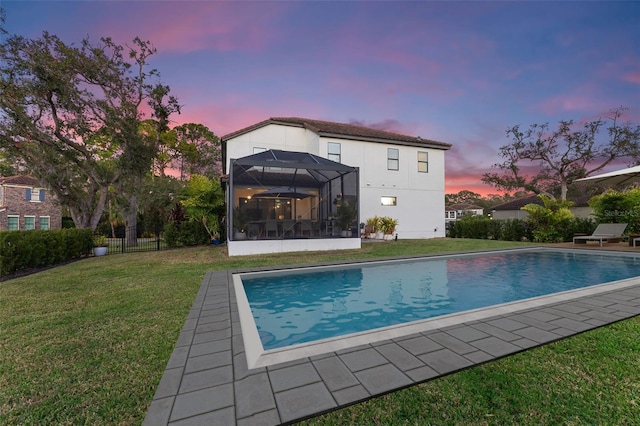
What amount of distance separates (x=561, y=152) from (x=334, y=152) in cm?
2388

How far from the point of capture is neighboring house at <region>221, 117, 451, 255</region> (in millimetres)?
10945

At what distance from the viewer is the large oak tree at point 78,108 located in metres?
11.7

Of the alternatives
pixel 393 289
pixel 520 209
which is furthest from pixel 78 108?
pixel 520 209

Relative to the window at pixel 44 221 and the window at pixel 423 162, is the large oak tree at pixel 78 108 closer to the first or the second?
the window at pixel 44 221

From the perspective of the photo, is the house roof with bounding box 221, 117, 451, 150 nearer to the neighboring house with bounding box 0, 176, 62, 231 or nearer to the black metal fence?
the black metal fence

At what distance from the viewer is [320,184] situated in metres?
13.3

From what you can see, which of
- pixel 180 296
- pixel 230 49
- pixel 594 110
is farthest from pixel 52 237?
pixel 594 110

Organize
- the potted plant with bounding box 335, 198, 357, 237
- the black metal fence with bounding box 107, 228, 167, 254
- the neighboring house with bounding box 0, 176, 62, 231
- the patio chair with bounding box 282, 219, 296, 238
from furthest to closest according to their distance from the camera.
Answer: the neighboring house with bounding box 0, 176, 62, 231 → the black metal fence with bounding box 107, 228, 167, 254 → the potted plant with bounding box 335, 198, 357, 237 → the patio chair with bounding box 282, 219, 296, 238

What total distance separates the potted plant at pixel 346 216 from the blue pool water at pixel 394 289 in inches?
143

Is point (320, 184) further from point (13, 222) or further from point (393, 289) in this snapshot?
point (13, 222)

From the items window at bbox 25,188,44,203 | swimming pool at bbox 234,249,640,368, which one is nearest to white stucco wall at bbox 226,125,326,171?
swimming pool at bbox 234,249,640,368

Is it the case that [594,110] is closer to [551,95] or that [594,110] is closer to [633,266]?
[551,95]

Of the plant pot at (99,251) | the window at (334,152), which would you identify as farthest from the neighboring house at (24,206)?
the window at (334,152)

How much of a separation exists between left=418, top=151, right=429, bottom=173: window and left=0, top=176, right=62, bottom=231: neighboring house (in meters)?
29.8
